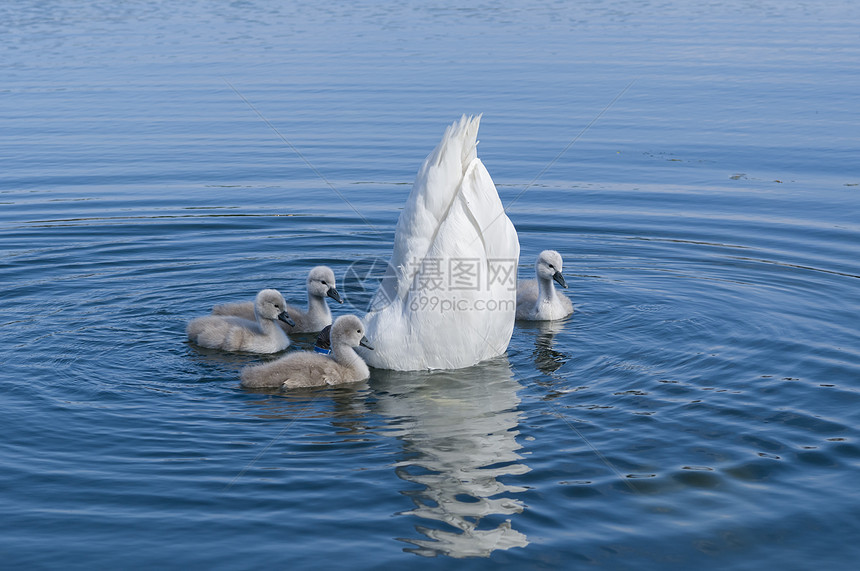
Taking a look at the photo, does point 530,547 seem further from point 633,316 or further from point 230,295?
point 230,295

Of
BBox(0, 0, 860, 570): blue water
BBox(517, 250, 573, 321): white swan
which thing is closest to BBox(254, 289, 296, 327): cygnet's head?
BBox(0, 0, 860, 570): blue water

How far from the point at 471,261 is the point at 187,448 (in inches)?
101

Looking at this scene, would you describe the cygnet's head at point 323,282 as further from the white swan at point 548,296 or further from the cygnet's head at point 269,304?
the white swan at point 548,296

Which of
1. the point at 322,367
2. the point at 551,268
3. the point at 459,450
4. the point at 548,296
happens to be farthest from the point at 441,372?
the point at 551,268

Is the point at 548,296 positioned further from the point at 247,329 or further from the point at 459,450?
the point at 459,450

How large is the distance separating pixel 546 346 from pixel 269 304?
8.66 ft

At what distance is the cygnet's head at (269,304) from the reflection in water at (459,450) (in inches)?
48.5

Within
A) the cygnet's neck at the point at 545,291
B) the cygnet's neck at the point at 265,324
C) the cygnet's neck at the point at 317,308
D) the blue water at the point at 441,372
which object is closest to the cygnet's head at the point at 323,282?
the cygnet's neck at the point at 317,308

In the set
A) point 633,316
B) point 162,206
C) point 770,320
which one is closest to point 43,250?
point 162,206

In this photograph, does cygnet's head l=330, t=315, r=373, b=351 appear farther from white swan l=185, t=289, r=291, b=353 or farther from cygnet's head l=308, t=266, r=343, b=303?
cygnet's head l=308, t=266, r=343, b=303

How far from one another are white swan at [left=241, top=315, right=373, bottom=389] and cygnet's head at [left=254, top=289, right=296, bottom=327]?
0.86 meters

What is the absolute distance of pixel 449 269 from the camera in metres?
8.15

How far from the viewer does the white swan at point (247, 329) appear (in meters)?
9.62

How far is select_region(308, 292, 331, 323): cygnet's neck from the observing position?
10.6 metres
